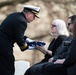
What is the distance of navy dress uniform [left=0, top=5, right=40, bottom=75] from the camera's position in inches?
186

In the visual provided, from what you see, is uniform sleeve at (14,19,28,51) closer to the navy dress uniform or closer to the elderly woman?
the navy dress uniform

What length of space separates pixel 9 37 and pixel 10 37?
0.01 m

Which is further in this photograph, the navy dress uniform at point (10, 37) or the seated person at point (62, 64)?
the navy dress uniform at point (10, 37)

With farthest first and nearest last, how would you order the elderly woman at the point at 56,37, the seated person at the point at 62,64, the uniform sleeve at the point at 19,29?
the elderly woman at the point at 56,37 → the uniform sleeve at the point at 19,29 → the seated person at the point at 62,64

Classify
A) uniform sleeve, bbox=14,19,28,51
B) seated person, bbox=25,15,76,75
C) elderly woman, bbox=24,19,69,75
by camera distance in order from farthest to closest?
elderly woman, bbox=24,19,69,75 < uniform sleeve, bbox=14,19,28,51 < seated person, bbox=25,15,76,75

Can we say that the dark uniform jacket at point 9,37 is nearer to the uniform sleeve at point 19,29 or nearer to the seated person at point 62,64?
the uniform sleeve at point 19,29

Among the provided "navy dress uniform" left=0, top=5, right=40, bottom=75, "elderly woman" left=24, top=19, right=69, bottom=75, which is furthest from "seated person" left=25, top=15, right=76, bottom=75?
"elderly woman" left=24, top=19, right=69, bottom=75

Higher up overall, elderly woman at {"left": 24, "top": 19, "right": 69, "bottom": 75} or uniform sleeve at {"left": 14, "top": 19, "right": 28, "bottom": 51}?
uniform sleeve at {"left": 14, "top": 19, "right": 28, "bottom": 51}

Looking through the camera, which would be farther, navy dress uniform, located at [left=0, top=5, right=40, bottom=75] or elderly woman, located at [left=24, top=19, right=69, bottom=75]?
elderly woman, located at [left=24, top=19, right=69, bottom=75]

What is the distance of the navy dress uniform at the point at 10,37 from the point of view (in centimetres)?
473

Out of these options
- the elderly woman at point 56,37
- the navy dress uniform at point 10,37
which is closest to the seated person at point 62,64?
the navy dress uniform at point 10,37

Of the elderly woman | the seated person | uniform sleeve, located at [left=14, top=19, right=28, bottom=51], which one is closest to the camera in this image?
the seated person

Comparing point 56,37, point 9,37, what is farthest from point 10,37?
point 56,37

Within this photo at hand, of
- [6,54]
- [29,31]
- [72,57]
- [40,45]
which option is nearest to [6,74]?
[6,54]
